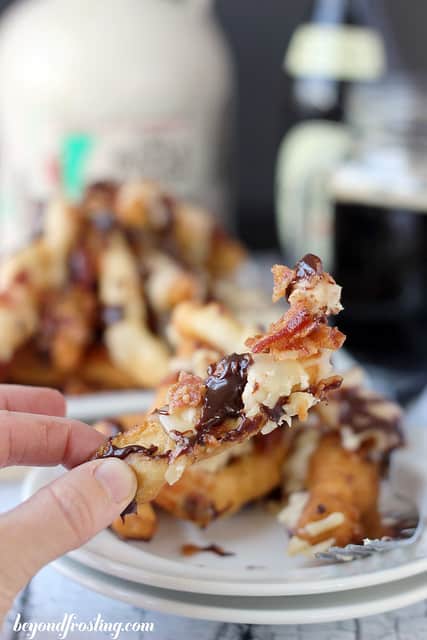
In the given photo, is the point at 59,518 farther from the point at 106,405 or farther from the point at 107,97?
the point at 107,97

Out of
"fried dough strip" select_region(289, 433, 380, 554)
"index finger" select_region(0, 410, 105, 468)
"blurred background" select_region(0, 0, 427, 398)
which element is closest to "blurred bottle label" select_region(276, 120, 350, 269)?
"blurred background" select_region(0, 0, 427, 398)

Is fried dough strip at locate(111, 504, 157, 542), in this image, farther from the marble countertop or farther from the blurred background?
the blurred background

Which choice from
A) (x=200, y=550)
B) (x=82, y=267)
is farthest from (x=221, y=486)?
(x=82, y=267)

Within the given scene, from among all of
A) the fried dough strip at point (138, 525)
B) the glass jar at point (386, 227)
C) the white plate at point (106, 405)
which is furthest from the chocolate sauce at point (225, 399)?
the glass jar at point (386, 227)

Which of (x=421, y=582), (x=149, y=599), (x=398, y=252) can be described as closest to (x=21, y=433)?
(x=149, y=599)

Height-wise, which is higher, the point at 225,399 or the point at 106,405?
the point at 225,399

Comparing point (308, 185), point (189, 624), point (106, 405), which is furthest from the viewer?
point (308, 185)

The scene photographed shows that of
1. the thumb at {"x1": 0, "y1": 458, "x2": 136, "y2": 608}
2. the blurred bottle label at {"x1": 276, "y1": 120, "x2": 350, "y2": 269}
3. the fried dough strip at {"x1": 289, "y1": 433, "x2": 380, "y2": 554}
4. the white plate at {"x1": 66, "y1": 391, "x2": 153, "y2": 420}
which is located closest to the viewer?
the thumb at {"x1": 0, "y1": 458, "x2": 136, "y2": 608}
